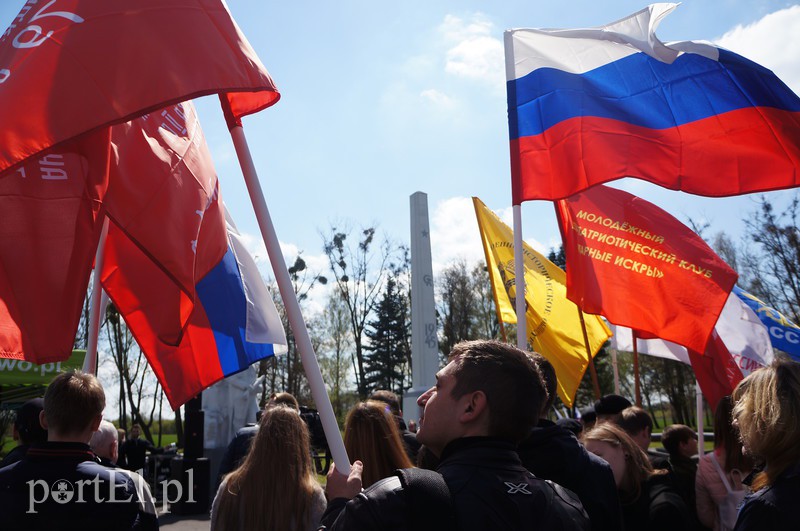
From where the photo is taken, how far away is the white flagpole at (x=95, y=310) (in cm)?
400

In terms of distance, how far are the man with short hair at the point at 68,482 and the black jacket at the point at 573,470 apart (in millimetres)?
1746

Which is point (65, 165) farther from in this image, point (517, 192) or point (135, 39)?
point (517, 192)

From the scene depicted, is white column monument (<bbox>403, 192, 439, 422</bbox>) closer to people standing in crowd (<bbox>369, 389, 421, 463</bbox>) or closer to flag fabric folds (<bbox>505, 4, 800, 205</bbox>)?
flag fabric folds (<bbox>505, 4, 800, 205</bbox>)

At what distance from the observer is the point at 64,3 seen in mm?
3305

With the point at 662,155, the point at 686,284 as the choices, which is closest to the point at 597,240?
the point at 686,284

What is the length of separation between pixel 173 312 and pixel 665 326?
488 cm

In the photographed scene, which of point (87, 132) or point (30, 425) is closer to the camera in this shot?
point (87, 132)

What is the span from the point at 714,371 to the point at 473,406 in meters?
6.64

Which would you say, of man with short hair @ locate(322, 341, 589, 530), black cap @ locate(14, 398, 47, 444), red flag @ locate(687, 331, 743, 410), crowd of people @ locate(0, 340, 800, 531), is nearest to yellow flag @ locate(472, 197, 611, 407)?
red flag @ locate(687, 331, 743, 410)

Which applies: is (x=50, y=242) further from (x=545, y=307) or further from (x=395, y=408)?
(x=545, y=307)

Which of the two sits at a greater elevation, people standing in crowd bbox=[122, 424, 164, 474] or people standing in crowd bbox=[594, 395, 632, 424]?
people standing in crowd bbox=[594, 395, 632, 424]

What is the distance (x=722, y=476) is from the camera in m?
4.43

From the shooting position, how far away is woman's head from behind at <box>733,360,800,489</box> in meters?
2.40

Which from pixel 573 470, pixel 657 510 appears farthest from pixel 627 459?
pixel 573 470
